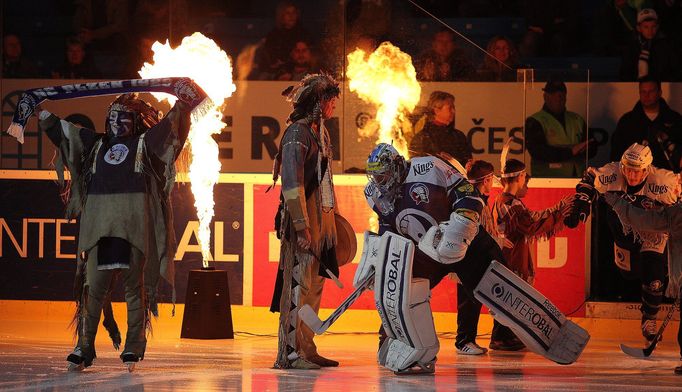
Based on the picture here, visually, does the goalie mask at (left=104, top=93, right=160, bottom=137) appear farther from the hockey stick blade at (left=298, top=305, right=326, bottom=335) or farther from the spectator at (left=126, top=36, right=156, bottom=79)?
the spectator at (left=126, top=36, right=156, bottom=79)

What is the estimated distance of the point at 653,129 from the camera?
13.4 meters

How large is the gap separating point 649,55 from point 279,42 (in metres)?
3.53

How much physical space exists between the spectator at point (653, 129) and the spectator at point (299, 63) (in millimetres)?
2867

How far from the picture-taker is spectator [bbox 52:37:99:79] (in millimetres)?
13766

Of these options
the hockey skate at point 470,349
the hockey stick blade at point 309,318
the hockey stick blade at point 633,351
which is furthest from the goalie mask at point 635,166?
the hockey stick blade at point 309,318

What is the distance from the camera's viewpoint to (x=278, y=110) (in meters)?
13.7

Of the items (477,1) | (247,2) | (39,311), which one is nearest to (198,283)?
(39,311)

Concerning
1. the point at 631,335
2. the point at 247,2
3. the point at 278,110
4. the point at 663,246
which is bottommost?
the point at 631,335

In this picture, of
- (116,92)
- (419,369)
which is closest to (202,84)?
(116,92)

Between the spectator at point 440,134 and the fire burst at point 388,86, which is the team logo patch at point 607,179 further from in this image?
the fire burst at point 388,86

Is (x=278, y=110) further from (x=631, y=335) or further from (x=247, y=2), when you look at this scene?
(x=631, y=335)

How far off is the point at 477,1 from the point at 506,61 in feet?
3.71

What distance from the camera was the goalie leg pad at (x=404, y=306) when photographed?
9.45 metres

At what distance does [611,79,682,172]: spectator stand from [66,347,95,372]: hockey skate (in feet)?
18.8
